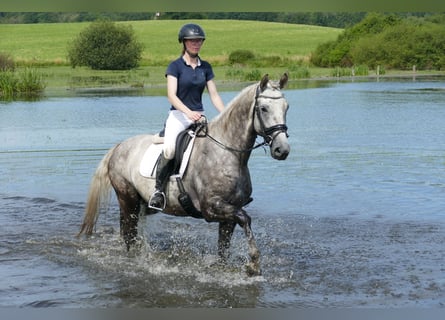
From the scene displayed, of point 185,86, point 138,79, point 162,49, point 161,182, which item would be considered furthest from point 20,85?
point 185,86

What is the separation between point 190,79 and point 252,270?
1.96m

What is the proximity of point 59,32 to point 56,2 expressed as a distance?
2533 inches

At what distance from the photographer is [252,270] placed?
7.47 m

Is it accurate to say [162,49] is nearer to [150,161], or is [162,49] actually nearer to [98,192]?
[98,192]

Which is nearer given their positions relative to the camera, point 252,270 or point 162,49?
point 252,270

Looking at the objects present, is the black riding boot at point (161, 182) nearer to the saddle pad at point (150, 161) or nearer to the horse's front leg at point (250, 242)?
the saddle pad at point (150, 161)

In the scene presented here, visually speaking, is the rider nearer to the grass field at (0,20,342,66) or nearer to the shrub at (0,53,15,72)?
the shrub at (0,53,15,72)

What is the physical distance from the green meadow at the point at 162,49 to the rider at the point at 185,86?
35.8m

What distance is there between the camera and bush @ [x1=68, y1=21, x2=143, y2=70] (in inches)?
2047

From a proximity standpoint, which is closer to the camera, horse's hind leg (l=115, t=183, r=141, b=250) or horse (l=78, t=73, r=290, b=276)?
horse (l=78, t=73, r=290, b=276)

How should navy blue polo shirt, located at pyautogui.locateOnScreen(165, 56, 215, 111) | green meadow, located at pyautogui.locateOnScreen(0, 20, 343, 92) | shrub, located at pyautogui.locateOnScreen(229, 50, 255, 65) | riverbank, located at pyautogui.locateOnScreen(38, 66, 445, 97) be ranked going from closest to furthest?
1. navy blue polo shirt, located at pyautogui.locateOnScreen(165, 56, 215, 111)
2. riverbank, located at pyautogui.locateOnScreen(38, 66, 445, 97)
3. green meadow, located at pyautogui.locateOnScreen(0, 20, 343, 92)
4. shrub, located at pyautogui.locateOnScreen(229, 50, 255, 65)

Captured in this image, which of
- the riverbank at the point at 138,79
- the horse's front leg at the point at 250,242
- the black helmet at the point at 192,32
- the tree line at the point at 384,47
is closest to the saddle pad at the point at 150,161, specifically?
the horse's front leg at the point at 250,242

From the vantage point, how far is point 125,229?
29.9ft

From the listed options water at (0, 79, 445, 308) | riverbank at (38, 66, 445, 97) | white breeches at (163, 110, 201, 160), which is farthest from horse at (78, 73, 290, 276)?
riverbank at (38, 66, 445, 97)
